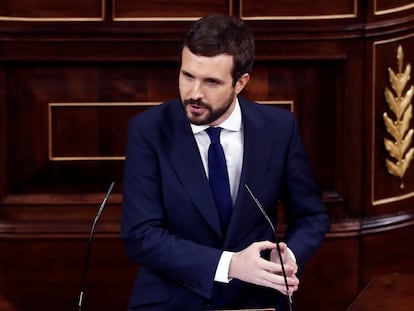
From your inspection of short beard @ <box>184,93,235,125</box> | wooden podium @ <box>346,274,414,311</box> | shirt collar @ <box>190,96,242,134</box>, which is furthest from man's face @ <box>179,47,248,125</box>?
wooden podium @ <box>346,274,414,311</box>

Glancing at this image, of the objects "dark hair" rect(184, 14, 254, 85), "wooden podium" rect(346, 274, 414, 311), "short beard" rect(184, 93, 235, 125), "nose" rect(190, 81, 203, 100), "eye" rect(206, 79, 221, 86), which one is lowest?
"wooden podium" rect(346, 274, 414, 311)

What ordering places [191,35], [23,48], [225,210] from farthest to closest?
[23,48] < [225,210] < [191,35]

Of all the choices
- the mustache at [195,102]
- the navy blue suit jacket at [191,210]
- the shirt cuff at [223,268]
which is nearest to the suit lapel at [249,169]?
the navy blue suit jacket at [191,210]

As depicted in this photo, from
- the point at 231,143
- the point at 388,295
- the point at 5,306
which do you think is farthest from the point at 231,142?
the point at 5,306

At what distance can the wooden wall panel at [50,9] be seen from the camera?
4750 mm

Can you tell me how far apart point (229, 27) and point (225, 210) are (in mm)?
498

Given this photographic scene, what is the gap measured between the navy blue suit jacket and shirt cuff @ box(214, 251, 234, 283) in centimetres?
2

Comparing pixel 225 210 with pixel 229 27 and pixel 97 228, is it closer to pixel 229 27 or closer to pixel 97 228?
pixel 229 27

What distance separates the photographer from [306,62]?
4.89 m

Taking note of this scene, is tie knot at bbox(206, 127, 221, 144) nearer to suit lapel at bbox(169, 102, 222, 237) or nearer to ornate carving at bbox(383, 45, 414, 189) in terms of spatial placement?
suit lapel at bbox(169, 102, 222, 237)

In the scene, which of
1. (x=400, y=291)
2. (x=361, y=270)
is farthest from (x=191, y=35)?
(x=361, y=270)

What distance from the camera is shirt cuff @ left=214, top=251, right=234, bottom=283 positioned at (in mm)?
3242

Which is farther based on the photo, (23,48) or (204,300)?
(23,48)

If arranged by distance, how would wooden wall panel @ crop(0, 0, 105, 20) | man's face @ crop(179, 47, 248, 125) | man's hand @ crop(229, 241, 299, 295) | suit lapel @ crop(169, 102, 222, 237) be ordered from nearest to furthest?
man's hand @ crop(229, 241, 299, 295) → man's face @ crop(179, 47, 248, 125) → suit lapel @ crop(169, 102, 222, 237) → wooden wall panel @ crop(0, 0, 105, 20)
